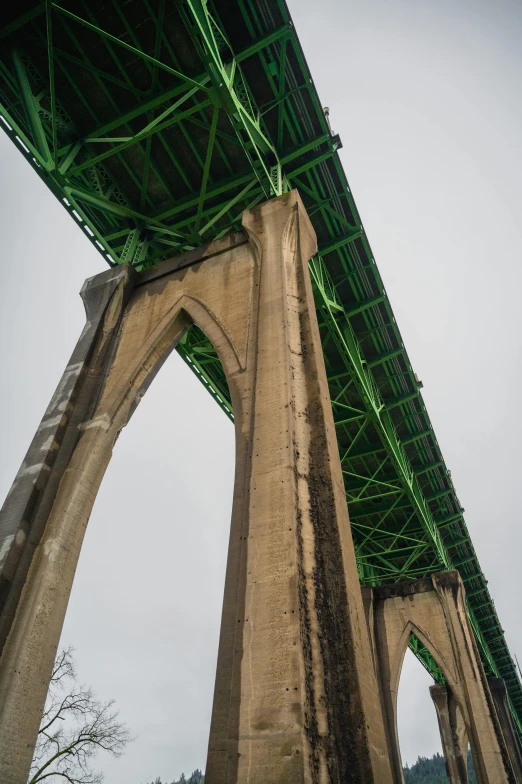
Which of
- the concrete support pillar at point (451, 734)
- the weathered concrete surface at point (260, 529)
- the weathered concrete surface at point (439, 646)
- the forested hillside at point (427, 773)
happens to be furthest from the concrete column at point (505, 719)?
the forested hillside at point (427, 773)

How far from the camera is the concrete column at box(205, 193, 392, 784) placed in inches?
161

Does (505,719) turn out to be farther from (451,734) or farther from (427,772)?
(427,772)

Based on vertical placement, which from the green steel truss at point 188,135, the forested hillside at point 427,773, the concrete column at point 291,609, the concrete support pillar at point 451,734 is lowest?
the concrete column at point 291,609

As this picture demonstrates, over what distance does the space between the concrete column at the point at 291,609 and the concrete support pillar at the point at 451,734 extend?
23185mm

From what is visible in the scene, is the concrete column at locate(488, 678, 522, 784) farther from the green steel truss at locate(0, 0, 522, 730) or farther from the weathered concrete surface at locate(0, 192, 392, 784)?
the weathered concrete surface at locate(0, 192, 392, 784)

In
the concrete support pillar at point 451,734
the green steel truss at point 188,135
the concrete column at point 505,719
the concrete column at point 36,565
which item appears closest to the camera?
the concrete column at point 36,565

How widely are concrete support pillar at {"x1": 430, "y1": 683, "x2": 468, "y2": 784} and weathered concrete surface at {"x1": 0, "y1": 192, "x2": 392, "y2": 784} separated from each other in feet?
75.3

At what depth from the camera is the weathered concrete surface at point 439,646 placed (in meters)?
16.2

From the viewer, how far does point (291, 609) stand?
4.62 meters

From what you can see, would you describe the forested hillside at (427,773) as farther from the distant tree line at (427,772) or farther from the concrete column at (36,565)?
the concrete column at (36,565)

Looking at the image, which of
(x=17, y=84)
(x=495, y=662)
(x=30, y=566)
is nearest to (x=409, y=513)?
(x=30, y=566)

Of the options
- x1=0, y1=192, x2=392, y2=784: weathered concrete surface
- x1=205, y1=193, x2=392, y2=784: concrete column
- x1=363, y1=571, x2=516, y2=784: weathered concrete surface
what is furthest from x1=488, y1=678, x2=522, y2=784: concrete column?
x1=205, y1=193, x2=392, y2=784: concrete column

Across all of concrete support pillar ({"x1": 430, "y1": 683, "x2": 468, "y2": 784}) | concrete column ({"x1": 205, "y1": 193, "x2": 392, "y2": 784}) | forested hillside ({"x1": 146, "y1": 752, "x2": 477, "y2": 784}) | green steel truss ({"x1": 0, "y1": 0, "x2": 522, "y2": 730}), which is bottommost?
concrete column ({"x1": 205, "y1": 193, "x2": 392, "y2": 784})

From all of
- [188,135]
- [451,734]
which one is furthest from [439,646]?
[188,135]
